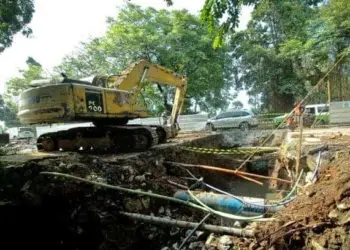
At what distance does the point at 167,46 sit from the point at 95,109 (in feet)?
55.3

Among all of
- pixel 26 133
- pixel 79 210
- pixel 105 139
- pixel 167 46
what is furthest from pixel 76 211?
pixel 26 133

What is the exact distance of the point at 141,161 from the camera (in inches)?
307

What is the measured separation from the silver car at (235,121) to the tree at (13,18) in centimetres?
1220

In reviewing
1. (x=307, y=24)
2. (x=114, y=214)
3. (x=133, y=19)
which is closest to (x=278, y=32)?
(x=307, y=24)

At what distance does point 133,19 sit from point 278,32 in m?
10.9

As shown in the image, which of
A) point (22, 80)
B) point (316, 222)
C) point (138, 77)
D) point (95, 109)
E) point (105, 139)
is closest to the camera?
point (316, 222)

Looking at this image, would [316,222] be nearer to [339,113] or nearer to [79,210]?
[79,210]

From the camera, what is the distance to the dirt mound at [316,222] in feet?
10.8

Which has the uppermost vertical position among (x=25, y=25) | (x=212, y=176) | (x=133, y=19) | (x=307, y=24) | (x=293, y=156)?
(x=133, y=19)

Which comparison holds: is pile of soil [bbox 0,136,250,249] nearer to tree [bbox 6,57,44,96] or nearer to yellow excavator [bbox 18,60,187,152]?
yellow excavator [bbox 18,60,187,152]

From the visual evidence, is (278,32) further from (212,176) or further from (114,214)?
(114,214)

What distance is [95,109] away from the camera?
830 centimetres

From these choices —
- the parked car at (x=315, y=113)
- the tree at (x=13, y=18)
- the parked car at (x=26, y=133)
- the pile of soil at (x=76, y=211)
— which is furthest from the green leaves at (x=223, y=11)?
the parked car at (x=26, y=133)

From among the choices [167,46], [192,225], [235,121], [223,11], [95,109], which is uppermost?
[167,46]
